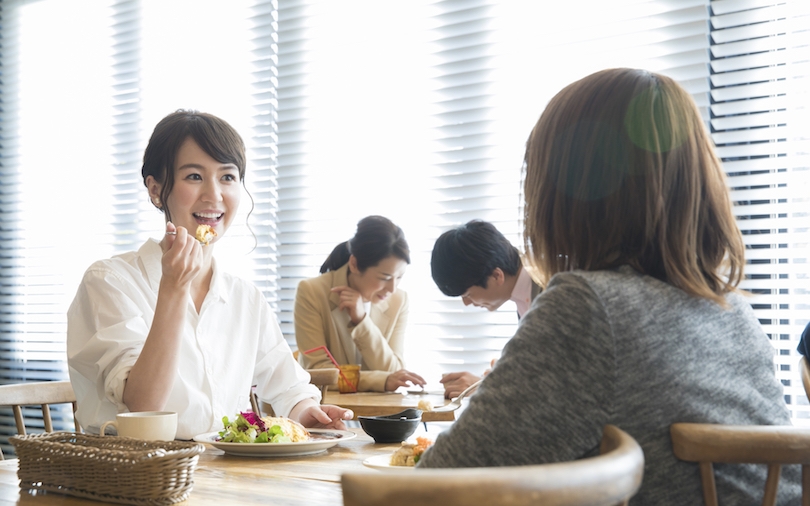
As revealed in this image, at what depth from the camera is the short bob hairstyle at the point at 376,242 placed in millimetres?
3262

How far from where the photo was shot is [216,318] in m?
1.79

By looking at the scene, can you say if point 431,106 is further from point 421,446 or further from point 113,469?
point 113,469

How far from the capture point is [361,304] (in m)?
3.50

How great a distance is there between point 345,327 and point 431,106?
1186mm

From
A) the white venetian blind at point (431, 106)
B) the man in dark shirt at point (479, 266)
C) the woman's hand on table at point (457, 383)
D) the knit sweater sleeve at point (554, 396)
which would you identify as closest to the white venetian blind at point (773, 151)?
the white venetian blind at point (431, 106)

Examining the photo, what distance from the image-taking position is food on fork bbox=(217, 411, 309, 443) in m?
1.30

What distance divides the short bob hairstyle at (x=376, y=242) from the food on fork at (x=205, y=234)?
1510 millimetres

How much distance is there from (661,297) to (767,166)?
2177 mm

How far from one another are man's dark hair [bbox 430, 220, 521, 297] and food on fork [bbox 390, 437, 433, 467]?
1.64m

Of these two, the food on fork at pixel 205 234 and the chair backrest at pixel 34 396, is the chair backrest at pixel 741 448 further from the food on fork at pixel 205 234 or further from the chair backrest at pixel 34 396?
the chair backrest at pixel 34 396

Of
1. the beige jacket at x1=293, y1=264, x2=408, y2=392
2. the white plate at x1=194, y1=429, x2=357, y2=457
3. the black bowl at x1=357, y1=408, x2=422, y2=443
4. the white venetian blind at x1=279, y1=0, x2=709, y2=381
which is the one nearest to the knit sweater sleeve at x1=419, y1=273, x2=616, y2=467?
the white plate at x1=194, y1=429, x2=357, y2=457

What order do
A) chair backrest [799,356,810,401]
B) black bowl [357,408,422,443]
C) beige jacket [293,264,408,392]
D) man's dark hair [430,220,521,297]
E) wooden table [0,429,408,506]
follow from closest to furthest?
1. wooden table [0,429,408,506]
2. black bowl [357,408,422,443]
3. chair backrest [799,356,810,401]
4. man's dark hair [430,220,521,297]
5. beige jacket [293,264,408,392]

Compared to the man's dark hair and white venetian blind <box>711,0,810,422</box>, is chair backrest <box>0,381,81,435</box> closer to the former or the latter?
the man's dark hair

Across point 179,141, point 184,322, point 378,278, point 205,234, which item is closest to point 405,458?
point 184,322
